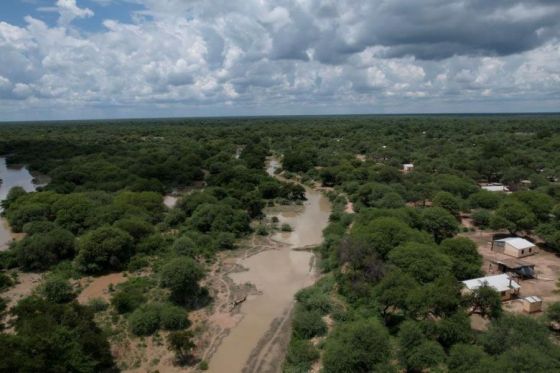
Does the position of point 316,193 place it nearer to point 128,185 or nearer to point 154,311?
point 128,185

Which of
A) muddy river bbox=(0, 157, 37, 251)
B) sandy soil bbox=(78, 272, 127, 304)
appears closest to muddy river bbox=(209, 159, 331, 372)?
sandy soil bbox=(78, 272, 127, 304)

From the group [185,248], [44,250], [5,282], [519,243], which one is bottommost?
[519,243]

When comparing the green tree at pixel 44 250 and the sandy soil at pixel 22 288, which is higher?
the green tree at pixel 44 250

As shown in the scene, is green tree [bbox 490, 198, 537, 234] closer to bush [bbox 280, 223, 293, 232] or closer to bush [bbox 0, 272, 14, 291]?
bush [bbox 280, 223, 293, 232]

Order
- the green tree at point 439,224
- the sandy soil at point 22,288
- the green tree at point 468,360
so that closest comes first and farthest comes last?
the green tree at point 468,360 < the sandy soil at point 22,288 < the green tree at point 439,224

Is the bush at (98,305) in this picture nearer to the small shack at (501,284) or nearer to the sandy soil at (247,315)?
the sandy soil at (247,315)

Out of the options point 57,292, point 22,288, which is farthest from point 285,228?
point 22,288

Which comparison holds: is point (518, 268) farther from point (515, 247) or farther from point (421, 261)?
point (421, 261)

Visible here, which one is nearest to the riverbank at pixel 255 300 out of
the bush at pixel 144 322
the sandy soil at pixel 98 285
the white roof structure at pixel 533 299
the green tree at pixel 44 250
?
the bush at pixel 144 322
